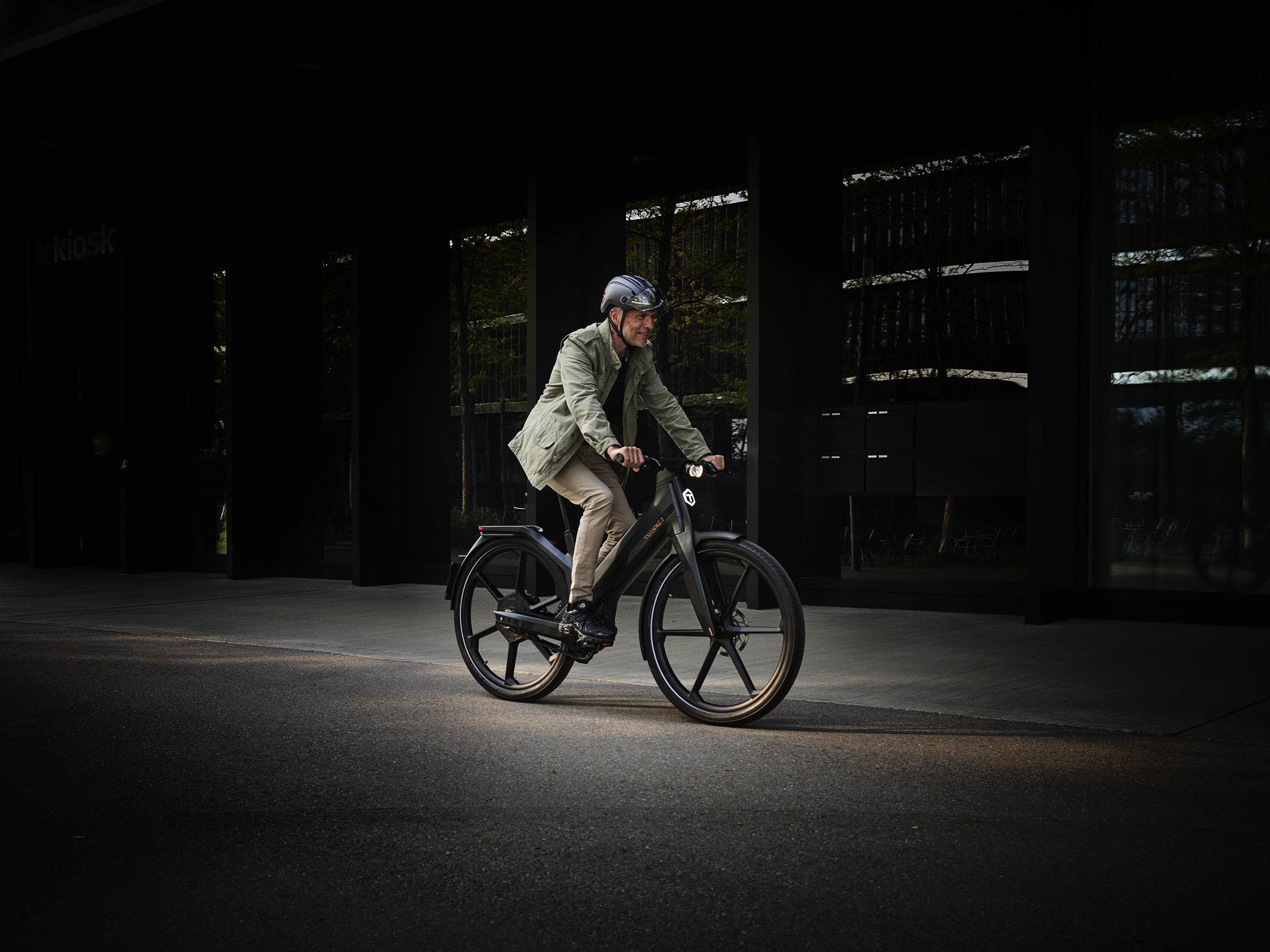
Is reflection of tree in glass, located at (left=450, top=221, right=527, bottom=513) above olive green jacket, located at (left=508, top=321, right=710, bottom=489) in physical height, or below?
above

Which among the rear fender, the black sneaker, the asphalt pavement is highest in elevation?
the rear fender

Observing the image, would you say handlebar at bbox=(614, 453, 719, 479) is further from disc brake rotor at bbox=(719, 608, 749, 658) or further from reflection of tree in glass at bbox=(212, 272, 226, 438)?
reflection of tree in glass at bbox=(212, 272, 226, 438)

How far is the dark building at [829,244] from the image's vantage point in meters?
8.88

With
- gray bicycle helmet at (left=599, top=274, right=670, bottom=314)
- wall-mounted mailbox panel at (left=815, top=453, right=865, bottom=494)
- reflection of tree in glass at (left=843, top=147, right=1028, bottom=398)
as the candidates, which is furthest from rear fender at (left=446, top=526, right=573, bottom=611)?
reflection of tree in glass at (left=843, top=147, right=1028, bottom=398)

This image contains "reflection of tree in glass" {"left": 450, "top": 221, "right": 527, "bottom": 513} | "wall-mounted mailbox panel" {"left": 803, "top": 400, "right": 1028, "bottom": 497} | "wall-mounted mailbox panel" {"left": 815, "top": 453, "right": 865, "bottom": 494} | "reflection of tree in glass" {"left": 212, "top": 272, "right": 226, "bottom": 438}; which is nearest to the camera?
"wall-mounted mailbox panel" {"left": 803, "top": 400, "right": 1028, "bottom": 497}

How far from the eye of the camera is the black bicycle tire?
19.8 ft

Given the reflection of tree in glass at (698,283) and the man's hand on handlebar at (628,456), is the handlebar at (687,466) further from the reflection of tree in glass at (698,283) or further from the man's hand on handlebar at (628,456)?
the reflection of tree in glass at (698,283)

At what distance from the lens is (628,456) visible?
5.25 metres

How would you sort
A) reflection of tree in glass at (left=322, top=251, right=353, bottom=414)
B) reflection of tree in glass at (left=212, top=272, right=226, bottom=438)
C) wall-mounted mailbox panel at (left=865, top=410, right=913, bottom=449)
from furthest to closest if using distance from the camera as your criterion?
reflection of tree in glass at (left=212, top=272, right=226, bottom=438) → reflection of tree in glass at (left=322, top=251, right=353, bottom=414) → wall-mounted mailbox panel at (left=865, top=410, right=913, bottom=449)

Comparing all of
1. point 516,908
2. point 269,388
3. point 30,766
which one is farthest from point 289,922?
point 269,388

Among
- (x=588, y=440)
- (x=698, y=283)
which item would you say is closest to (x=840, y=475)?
(x=698, y=283)

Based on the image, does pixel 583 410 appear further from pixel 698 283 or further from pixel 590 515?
pixel 698 283

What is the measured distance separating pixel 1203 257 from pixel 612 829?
6.97 metres

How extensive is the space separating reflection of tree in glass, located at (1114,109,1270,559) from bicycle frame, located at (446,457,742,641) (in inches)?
191
